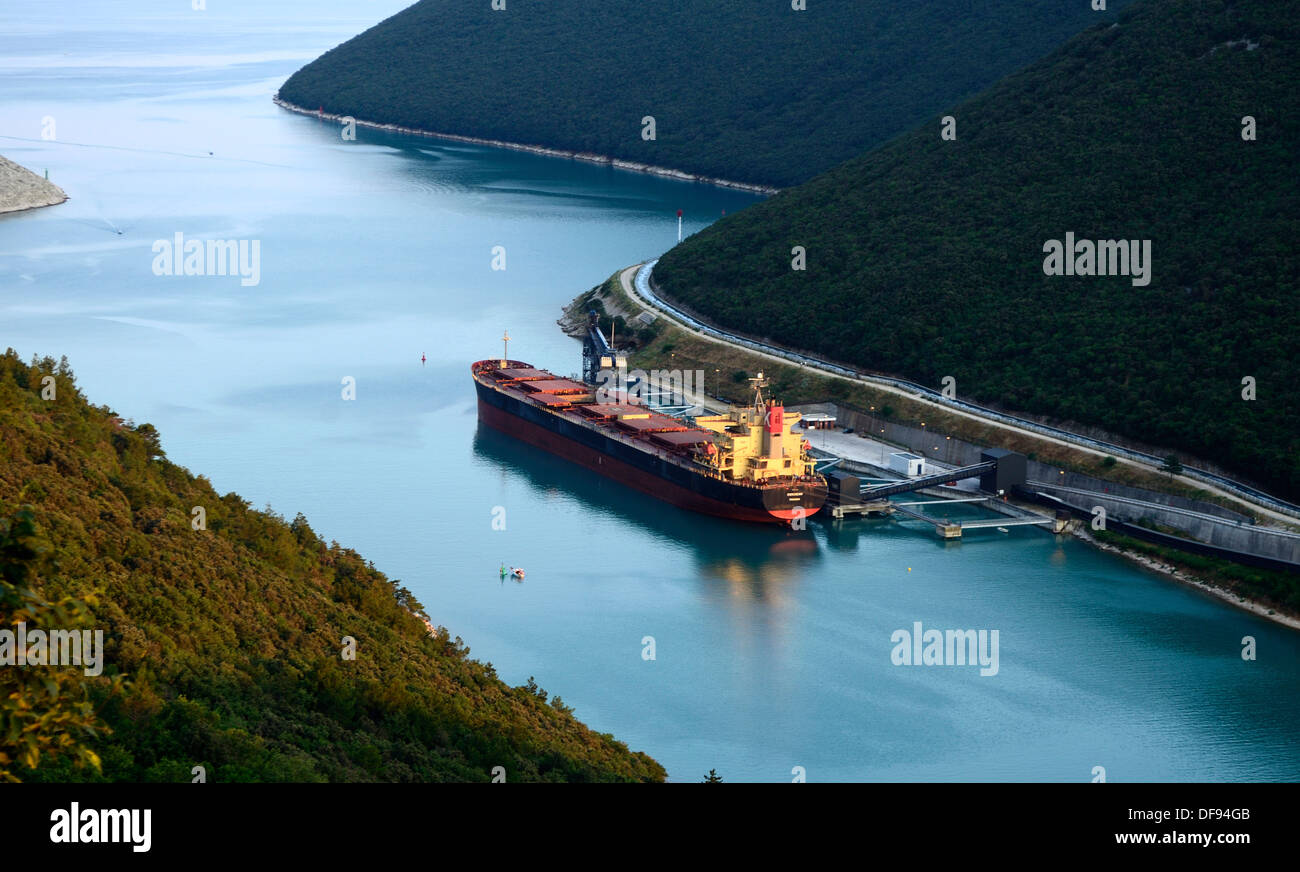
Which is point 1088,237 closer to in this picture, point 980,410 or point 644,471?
point 980,410

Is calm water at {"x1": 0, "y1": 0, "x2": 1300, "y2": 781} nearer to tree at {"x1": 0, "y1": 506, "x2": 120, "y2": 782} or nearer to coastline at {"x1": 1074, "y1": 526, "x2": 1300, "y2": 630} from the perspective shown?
coastline at {"x1": 1074, "y1": 526, "x2": 1300, "y2": 630}

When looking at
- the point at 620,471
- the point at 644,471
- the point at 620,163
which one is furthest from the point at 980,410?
the point at 620,163

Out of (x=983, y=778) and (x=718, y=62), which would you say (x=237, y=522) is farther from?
(x=718, y=62)

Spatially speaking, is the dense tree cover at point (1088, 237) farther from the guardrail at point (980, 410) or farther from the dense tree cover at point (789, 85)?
the dense tree cover at point (789, 85)

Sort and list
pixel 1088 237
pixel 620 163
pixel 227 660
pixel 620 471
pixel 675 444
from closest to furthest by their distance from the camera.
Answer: pixel 227 660 → pixel 675 444 → pixel 620 471 → pixel 1088 237 → pixel 620 163

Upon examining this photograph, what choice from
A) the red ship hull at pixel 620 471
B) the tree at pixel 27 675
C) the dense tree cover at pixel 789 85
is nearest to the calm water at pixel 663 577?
the red ship hull at pixel 620 471

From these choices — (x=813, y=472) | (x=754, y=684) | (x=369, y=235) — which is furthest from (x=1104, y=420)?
(x=369, y=235)
